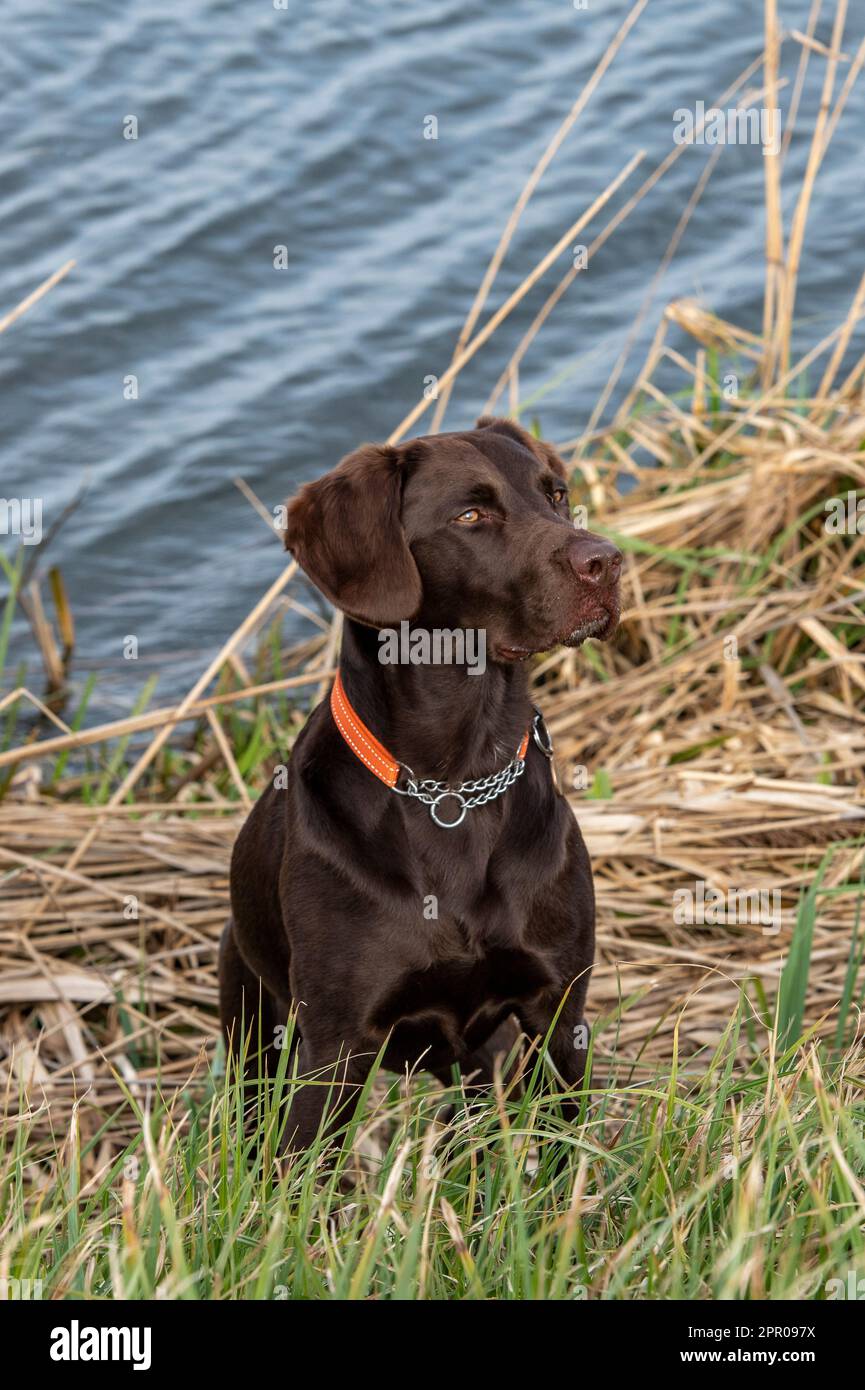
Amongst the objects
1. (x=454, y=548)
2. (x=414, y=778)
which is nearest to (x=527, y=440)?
(x=454, y=548)

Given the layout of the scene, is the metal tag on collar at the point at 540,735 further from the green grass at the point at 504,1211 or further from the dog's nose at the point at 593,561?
the green grass at the point at 504,1211

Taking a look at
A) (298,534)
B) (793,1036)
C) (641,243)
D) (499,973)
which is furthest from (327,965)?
(641,243)

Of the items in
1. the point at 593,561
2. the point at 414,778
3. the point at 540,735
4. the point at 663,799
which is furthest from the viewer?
the point at 663,799

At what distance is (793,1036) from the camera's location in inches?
134

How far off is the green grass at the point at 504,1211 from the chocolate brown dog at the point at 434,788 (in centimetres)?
19

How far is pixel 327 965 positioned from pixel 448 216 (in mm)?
6426

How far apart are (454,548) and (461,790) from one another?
16.9 inches

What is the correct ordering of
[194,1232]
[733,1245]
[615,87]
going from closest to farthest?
[733,1245] → [194,1232] → [615,87]

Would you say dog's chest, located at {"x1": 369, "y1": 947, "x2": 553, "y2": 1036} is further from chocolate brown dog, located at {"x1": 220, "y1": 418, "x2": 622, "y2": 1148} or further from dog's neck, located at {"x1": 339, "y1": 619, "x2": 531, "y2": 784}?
dog's neck, located at {"x1": 339, "y1": 619, "x2": 531, "y2": 784}

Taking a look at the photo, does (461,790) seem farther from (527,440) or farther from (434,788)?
(527,440)

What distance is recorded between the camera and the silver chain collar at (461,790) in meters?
2.98

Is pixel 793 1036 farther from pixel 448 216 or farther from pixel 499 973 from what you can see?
pixel 448 216

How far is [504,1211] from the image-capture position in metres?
2.35

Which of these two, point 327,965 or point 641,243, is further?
point 641,243
